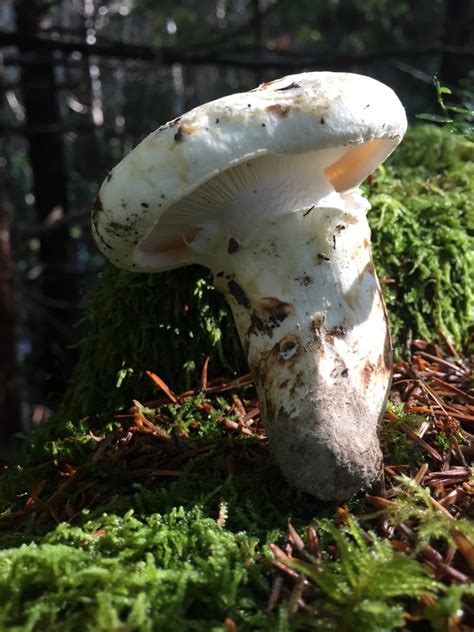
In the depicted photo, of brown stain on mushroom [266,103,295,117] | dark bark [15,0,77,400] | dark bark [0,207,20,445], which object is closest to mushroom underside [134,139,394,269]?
brown stain on mushroom [266,103,295,117]

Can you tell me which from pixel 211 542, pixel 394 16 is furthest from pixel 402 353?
pixel 394 16

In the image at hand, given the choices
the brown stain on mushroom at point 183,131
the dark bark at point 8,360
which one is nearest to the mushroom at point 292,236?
the brown stain on mushroom at point 183,131

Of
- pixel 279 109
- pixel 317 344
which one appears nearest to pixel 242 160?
pixel 279 109

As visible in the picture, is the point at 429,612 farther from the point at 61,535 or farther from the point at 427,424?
the point at 61,535

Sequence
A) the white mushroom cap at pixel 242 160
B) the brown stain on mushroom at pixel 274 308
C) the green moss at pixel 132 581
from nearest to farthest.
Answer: the green moss at pixel 132 581, the white mushroom cap at pixel 242 160, the brown stain on mushroom at pixel 274 308

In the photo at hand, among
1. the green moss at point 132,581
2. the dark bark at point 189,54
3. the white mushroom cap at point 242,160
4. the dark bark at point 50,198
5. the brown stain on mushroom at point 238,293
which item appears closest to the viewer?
the green moss at point 132,581

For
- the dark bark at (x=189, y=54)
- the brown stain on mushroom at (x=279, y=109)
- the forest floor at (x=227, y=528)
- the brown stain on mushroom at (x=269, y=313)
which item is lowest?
the forest floor at (x=227, y=528)

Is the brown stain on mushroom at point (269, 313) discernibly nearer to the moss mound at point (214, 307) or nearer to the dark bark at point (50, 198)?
the moss mound at point (214, 307)
